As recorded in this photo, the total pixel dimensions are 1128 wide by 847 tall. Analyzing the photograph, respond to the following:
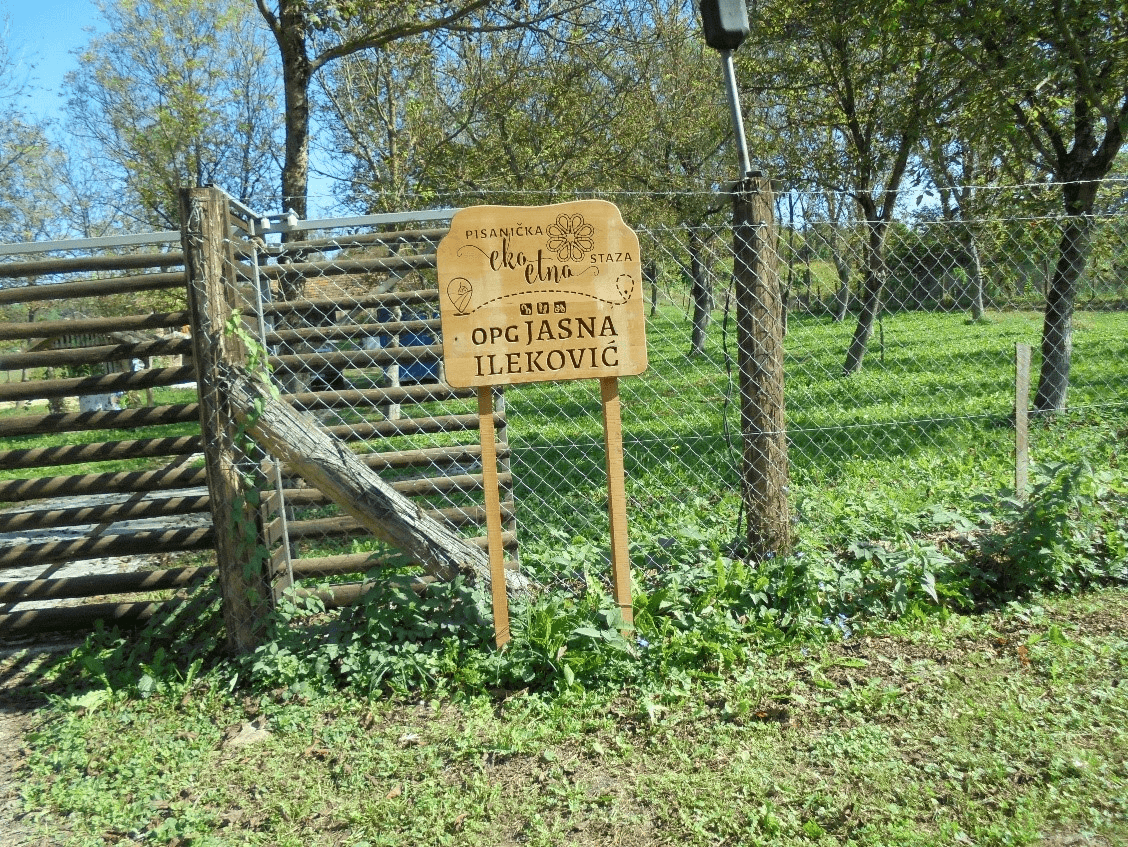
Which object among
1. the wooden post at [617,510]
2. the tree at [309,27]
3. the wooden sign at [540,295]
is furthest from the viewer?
the tree at [309,27]

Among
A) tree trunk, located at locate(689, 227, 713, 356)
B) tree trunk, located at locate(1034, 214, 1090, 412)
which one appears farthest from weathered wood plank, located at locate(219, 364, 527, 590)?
tree trunk, located at locate(1034, 214, 1090, 412)

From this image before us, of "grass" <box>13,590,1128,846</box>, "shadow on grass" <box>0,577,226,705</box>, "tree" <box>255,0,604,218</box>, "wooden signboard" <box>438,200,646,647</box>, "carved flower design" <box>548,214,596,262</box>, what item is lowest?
"grass" <box>13,590,1128,846</box>

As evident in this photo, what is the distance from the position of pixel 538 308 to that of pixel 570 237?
1.15 ft

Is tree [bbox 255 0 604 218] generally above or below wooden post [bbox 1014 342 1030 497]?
above

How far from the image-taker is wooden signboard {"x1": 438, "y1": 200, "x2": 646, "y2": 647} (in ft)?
12.7

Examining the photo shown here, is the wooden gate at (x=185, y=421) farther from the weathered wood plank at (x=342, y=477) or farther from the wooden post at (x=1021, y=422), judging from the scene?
the wooden post at (x=1021, y=422)

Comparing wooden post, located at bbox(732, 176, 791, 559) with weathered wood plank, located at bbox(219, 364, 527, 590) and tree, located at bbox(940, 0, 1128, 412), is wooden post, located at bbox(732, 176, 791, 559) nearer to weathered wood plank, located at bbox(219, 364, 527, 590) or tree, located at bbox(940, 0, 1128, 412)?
weathered wood plank, located at bbox(219, 364, 527, 590)

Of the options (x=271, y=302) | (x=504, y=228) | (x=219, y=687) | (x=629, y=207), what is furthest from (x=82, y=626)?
(x=629, y=207)

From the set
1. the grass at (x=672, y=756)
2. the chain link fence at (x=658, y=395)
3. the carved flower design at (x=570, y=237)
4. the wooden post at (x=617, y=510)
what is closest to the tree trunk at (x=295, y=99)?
the chain link fence at (x=658, y=395)

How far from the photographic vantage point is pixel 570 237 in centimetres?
393

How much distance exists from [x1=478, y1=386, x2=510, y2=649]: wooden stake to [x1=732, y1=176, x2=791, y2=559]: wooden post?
50.8 inches

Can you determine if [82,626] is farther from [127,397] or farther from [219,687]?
[127,397]

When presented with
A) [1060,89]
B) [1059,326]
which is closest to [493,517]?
[1059,326]

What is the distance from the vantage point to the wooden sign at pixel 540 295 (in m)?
3.88
